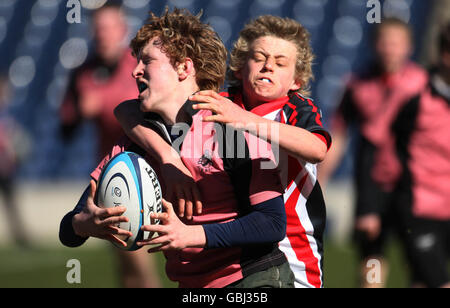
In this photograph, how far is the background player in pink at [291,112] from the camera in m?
3.11

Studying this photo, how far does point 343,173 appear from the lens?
37.9ft

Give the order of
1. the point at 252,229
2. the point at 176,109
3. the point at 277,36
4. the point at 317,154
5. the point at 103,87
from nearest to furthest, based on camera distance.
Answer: the point at 252,229, the point at 317,154, the point at 176,109, the point at 277,36, the point at 103,87

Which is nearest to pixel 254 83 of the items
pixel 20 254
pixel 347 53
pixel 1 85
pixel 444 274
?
pixel 444 274

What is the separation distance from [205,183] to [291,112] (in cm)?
50

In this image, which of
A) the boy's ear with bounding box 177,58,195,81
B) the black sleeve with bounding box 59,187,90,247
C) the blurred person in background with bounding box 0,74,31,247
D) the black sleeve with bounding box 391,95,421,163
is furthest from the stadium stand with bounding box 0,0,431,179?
the boy's ear with bounding box 177,58,195,81

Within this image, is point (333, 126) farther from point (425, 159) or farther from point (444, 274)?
point (444, 274)

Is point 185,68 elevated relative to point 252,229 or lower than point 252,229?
elevated

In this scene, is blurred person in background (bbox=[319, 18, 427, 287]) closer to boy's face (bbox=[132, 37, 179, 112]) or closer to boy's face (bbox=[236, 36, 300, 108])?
boy's face (bbox=[236, 36, 300, 108])

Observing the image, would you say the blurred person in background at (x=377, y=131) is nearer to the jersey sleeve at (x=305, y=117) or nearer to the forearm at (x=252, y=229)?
the jersey sleeve at (x=305, y=117)

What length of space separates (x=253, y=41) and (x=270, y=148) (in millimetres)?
652

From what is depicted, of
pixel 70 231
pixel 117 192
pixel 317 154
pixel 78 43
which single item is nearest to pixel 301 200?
pixel 317 154

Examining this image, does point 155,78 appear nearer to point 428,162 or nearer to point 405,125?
point 405,125

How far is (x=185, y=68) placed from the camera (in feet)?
10.2

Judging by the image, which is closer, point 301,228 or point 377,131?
point 301,228
